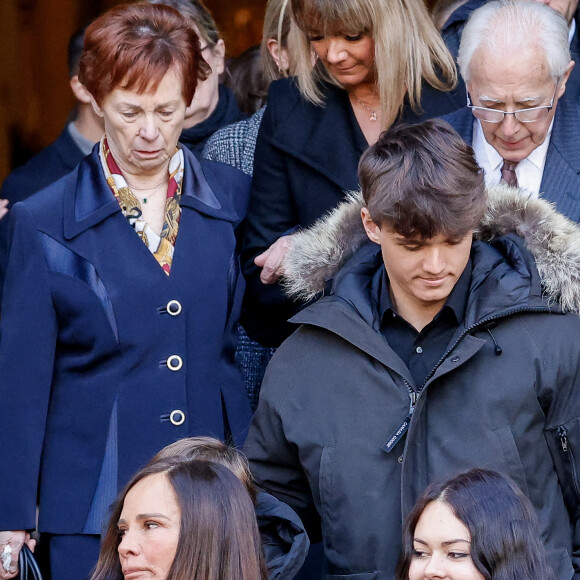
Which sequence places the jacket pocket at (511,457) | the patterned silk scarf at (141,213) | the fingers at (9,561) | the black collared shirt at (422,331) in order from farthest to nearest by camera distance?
the patterned silk scarf at (141,213) → the fingers at (9,561) → the black collared shirt at (422,331) → the jacket pocket at (511,457)

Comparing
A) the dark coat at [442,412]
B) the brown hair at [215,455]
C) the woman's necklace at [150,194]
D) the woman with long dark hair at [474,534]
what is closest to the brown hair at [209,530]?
the brown hair at [215,455]

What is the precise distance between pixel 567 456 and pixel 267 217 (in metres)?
1.22

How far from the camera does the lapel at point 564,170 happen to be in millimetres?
3639

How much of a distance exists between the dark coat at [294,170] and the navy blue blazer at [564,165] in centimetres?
36

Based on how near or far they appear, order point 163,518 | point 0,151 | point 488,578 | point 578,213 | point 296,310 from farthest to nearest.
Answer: point 0,151 < point 296,310 < point 578,213 < point 163,518 < point 488,578

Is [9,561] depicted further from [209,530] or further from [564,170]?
[564,170]

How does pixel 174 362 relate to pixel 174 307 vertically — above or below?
below

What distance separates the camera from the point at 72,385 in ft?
12.1

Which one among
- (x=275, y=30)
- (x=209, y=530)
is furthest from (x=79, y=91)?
(x=209, y=530)

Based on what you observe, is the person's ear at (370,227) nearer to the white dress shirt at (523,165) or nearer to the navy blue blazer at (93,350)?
the white dress shirt at (523,165)

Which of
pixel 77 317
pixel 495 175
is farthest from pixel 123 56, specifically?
pixel 495 175

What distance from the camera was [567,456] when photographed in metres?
3.16

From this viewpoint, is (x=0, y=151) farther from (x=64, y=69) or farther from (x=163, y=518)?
(x=163, y=518)

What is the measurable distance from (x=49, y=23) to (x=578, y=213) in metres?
4.03
